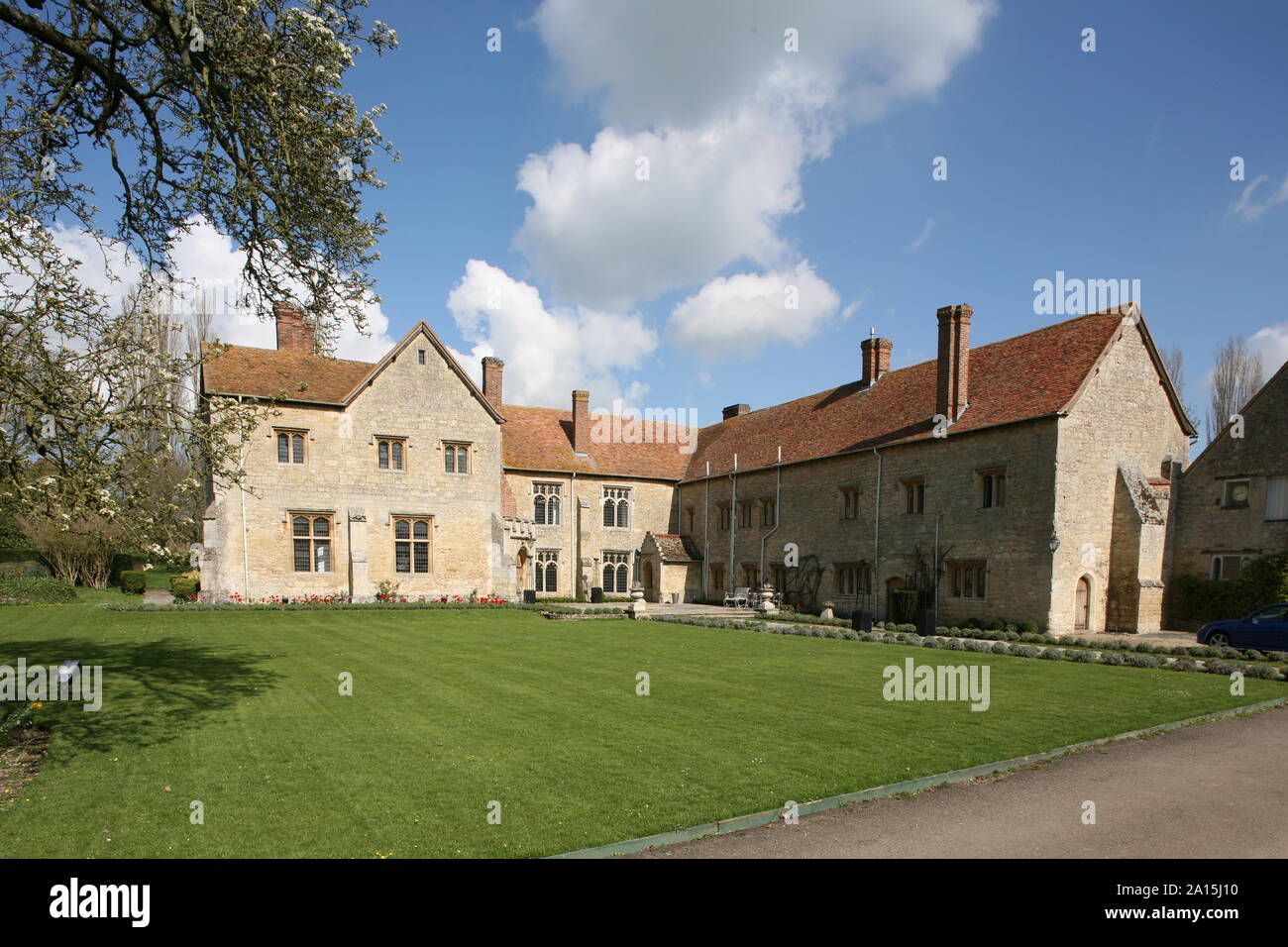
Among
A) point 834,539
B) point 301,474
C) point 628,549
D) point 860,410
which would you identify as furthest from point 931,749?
point 628,549

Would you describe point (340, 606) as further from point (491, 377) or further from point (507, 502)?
point (491, 377)

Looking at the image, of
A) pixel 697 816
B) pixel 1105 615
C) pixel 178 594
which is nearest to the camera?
pixel 697 816

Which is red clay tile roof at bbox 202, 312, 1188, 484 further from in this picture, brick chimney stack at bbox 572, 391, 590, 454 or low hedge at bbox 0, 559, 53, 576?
low hedge at bbox 0, 559, 53, 576

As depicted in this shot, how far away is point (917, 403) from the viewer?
2870cm

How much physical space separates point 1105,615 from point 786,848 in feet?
74.7

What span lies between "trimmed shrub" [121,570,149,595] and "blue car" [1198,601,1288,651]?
4309cm

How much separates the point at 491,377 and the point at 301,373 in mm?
9285

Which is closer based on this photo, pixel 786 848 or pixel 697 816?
pixel 786 848

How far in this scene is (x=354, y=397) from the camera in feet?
97.4

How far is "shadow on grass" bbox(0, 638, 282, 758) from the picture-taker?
29.9ft

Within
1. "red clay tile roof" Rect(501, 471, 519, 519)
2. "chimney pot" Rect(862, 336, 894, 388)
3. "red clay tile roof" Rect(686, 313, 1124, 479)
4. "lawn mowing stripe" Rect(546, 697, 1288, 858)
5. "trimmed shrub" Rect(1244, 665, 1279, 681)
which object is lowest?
"trimmed shrub" Rect(1244, 665, 1279, 681)

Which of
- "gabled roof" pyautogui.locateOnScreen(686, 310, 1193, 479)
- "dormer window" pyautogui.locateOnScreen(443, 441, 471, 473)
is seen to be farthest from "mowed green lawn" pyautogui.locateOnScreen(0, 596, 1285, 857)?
"dormer window" pyautogui.locateOnScreen(443, 441, 471, 473)

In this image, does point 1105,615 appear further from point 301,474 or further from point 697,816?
point 301,474
